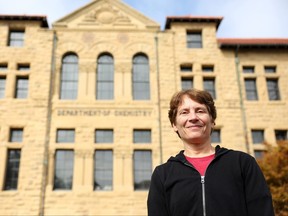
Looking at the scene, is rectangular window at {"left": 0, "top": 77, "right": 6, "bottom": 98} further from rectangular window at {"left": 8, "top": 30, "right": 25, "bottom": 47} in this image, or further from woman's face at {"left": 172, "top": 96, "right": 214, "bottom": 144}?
woman's face at {"left": 172, "top": 96, "right": 214, "bottom": 144}

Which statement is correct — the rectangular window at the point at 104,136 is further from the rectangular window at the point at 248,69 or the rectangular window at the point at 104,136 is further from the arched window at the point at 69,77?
the rectangular window at the point at 248,69

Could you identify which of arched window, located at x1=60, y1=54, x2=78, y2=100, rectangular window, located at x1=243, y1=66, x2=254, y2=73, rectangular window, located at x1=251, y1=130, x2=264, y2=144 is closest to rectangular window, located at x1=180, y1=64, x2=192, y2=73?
rectangular window, located at x1=243, y1=66, x2=254, y2=73

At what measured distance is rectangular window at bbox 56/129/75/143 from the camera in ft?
62.1

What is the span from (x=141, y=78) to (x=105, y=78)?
90.0 inches

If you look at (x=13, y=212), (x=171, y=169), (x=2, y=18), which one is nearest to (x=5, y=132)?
(x=13, y=212)

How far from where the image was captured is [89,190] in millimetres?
17875

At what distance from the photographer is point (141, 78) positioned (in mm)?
20812

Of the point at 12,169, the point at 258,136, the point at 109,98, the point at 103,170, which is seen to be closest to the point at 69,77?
the point at 109,98

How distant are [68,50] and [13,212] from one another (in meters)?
10.1

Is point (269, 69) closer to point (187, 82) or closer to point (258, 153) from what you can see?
point (187, 82)

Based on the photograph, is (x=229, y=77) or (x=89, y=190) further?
(x=229, y=77)

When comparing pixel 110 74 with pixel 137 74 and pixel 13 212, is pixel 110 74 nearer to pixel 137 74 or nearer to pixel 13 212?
pixel 137 74

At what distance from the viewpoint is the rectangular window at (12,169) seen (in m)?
18.0

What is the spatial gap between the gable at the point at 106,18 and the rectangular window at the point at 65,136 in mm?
6998
